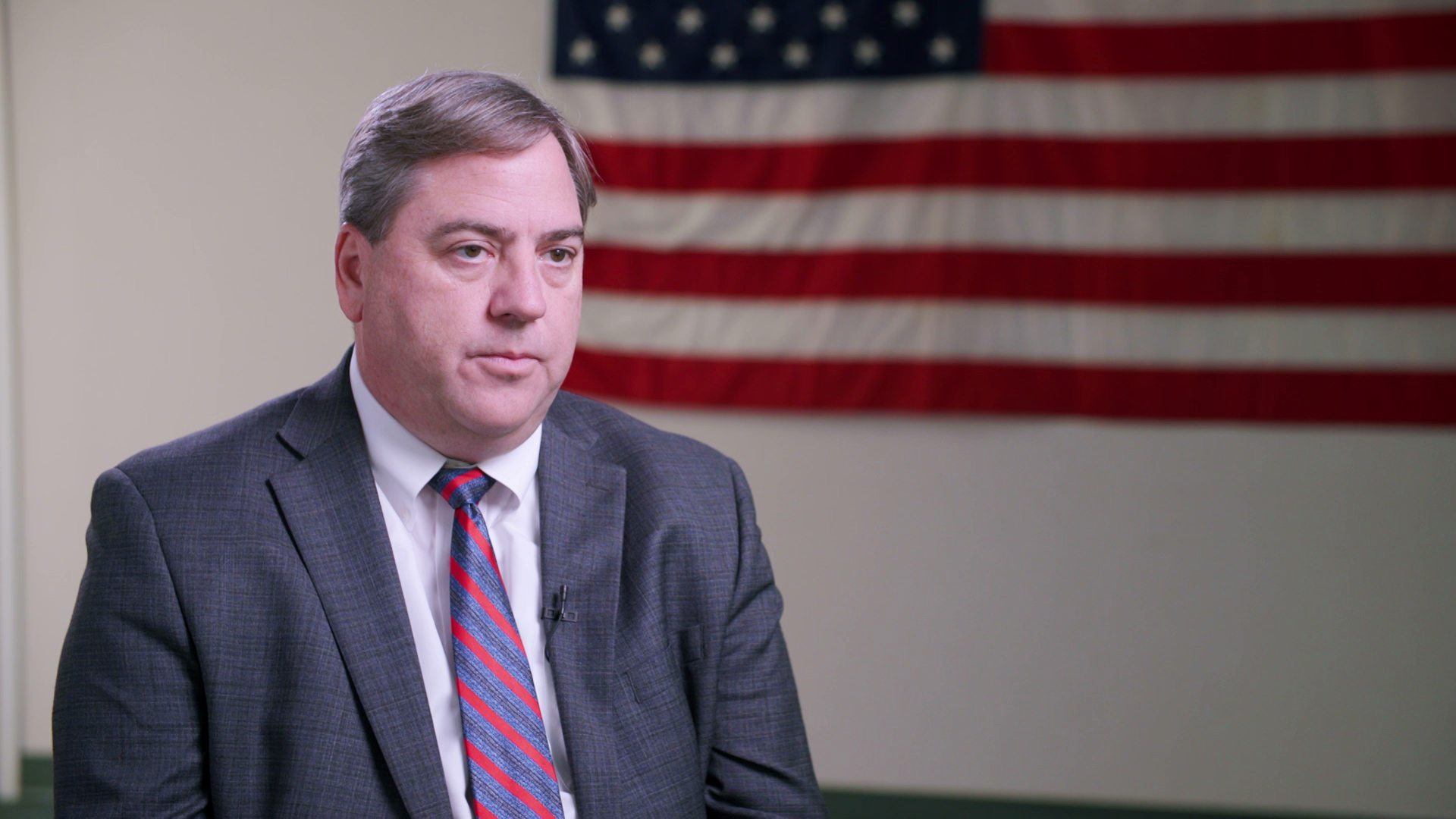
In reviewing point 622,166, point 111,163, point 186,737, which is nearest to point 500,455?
point 186,737

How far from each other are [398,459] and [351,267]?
9.4 inches

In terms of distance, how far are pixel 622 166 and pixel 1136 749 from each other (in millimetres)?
2166

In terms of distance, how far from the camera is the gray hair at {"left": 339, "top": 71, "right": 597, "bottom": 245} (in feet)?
4.12

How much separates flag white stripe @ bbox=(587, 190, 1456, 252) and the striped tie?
1.89 metres

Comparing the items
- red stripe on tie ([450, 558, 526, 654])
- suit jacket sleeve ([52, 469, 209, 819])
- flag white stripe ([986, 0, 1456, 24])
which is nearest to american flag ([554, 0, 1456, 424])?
flag white stripe ([986, 0, 1456, 24])

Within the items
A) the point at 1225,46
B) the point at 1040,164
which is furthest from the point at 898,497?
the point at 1225,46

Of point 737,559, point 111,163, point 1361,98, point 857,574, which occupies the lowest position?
point 857,574

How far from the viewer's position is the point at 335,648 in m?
1.25

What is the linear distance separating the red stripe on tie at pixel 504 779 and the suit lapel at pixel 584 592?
0.06 meters

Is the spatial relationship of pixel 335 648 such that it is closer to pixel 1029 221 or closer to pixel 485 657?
pixel 485 657

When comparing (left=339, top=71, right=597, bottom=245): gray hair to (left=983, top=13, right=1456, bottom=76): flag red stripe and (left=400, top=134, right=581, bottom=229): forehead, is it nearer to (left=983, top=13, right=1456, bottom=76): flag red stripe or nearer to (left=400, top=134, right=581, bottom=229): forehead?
(left=400, top=134, right=581, bottom=229): forehead

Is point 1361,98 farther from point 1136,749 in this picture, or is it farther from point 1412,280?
point 1136,749

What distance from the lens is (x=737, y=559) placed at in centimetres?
154

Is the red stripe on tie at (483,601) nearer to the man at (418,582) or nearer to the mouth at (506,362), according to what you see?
the man at (418,582)
